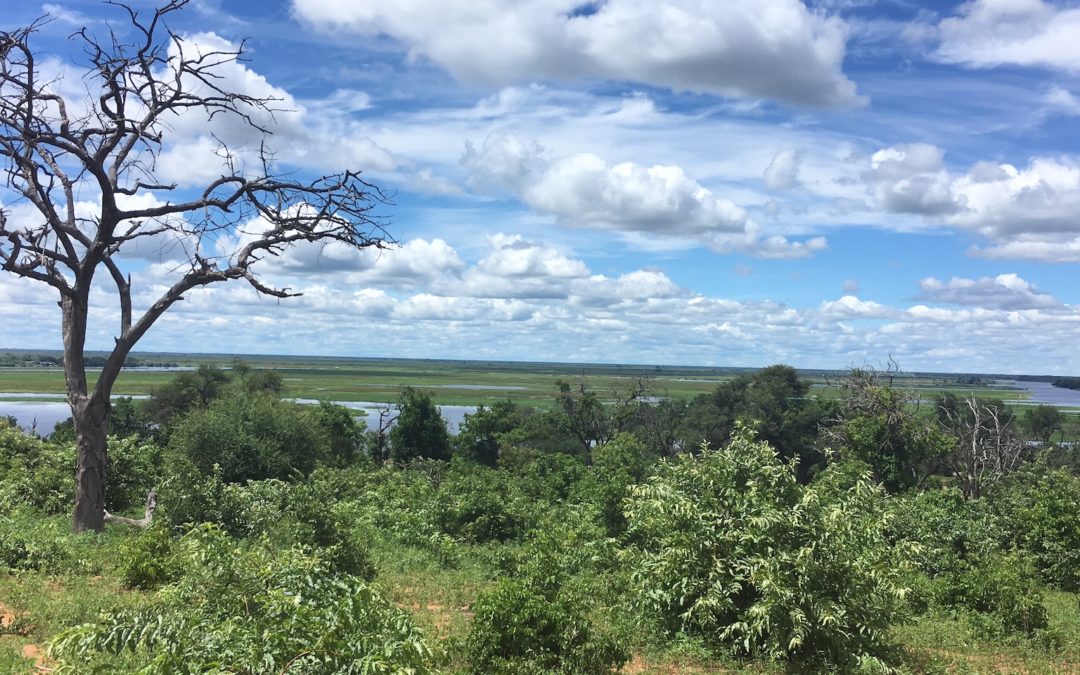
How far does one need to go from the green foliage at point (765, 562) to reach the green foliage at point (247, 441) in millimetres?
13815

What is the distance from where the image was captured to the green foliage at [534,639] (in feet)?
25.4

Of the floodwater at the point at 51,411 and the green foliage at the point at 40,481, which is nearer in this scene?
the green foliage at the point at 40,481

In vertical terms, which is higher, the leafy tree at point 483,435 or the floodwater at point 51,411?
the leafy tree at point 483,435

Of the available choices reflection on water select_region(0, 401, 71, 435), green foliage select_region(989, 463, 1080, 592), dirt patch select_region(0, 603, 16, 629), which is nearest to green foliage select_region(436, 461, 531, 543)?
dirt patch select_region(0, 603, 16, 629)

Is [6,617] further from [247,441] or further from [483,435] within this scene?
[483,435]

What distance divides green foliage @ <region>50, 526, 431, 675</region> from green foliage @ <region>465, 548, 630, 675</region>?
10.1ft

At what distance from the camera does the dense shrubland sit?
15.4 ft

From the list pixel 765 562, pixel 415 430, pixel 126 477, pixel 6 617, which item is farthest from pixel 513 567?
pixel 415 430

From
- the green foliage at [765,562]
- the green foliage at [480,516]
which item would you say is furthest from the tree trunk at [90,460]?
the green foliage at [765,562]

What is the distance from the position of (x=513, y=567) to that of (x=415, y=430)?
34.4 metres

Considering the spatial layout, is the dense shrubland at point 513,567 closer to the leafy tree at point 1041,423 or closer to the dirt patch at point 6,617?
the dirt patch at point 6,617

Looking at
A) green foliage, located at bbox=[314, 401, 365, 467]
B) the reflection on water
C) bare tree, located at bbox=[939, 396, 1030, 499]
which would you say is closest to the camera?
bare tree, located at bbox=[939, 396, 1030, 499]

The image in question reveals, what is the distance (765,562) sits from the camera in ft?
27.8

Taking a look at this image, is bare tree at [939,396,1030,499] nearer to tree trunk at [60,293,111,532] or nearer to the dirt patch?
tree trunk at [60,293,111,532]
